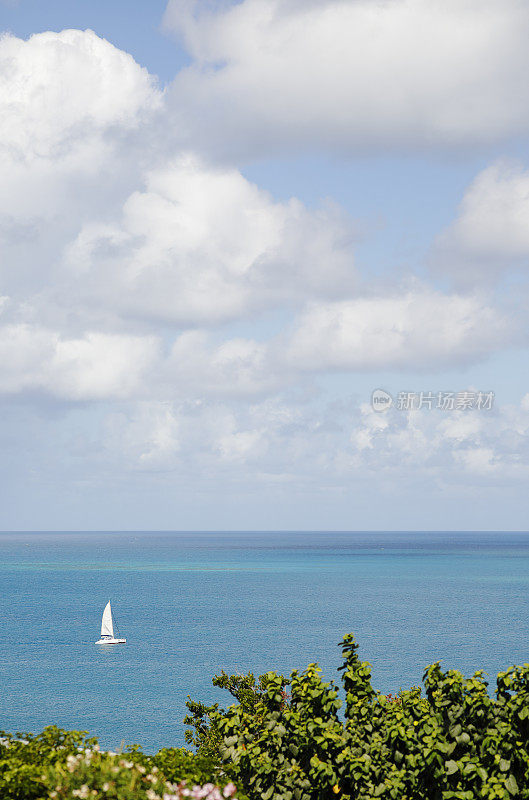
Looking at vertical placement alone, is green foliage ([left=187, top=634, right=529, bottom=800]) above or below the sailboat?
above

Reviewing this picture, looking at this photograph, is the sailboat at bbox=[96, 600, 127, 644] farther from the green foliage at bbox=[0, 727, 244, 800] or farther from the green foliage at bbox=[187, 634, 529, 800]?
the green foliage at bbox=[0, 727, 244, 800]

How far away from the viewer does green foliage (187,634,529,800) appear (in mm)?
11961

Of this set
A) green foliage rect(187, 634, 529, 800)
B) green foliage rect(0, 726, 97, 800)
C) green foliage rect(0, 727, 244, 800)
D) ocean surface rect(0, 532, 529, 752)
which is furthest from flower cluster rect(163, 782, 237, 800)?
ocean surface rect(0, 532, 529, 752)

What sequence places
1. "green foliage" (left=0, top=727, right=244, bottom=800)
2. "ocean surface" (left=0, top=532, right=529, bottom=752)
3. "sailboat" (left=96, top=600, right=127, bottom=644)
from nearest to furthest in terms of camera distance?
Answer: "green foliage" (left=0, top=727, right=244, bottom=800), "ocean surface" (left=0, top=532, right=529, bottom=752), "sailboat" (left=96, top=600, right=127, bottom=644)

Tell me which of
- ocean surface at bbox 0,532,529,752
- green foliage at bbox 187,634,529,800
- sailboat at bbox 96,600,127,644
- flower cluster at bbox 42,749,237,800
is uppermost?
flower cluster at bbox 42,749,237,800

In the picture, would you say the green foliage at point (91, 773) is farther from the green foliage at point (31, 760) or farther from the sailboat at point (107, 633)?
the sailboat at point (107, 633)

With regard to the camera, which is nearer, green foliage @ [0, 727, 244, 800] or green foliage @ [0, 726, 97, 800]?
green foliage @ [0, 727, 244, 800]

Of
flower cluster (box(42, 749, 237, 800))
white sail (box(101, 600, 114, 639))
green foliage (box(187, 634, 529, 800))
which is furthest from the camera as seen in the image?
white sail (box(101, 600, 114, 639))

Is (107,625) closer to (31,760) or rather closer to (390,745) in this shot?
(31,760)

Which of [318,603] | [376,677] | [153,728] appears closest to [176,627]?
[318,603]

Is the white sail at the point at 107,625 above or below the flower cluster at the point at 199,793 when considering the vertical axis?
below

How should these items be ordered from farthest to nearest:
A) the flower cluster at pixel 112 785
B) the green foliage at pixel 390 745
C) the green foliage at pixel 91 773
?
the green foliage at pixel 390 745, the green foliage at pixel 91 773, the flower cluster at pixel 112 785

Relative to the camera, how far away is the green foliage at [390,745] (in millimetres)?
11961

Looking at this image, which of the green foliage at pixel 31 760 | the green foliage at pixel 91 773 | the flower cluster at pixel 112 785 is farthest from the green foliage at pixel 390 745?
the green foliage at pixel 31 760
